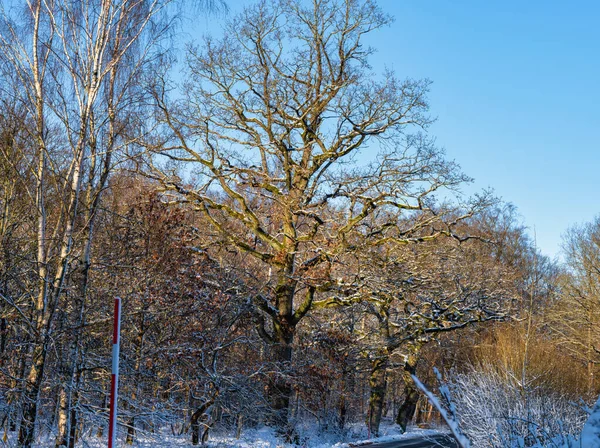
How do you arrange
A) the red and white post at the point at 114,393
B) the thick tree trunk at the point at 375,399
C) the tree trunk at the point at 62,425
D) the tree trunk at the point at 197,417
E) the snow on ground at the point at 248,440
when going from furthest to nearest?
the thick tree trunk at the point at 375,399 < the tree trunk at the point at 197,417 < the snow on ground at the point at 248,440 < the tree trunk at the point at 62,425 < the red and white post at the point at 114,393

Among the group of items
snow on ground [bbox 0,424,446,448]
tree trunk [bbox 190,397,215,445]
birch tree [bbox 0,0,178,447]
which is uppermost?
birch tree [bbox 0,0,178,447]

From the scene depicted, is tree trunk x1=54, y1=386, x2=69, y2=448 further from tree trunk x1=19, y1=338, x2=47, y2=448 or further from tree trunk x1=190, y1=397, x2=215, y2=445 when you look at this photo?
tree trunk x1=190, y1=397, x2=215, y2=445

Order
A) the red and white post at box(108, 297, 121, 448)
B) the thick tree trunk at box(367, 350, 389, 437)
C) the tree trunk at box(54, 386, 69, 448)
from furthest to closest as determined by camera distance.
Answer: the thick tree trunk at box(367, 350, 389, 437)
the tree trunk at box(54, 386, 69, 448)
the red and white post at box(108, 297, 121, 448)

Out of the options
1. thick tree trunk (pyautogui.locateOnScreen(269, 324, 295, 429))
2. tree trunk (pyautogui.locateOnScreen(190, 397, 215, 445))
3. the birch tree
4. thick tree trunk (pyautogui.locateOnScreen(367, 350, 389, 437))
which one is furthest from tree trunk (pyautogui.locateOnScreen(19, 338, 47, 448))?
thick tree trunk (pyautogui.locateOnScreen(367, 350, 389, 437))

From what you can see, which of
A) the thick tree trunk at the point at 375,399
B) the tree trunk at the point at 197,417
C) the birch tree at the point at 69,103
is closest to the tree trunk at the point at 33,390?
the birch tree at the point at 69,103

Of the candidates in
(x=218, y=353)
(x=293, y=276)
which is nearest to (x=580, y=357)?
(x=293, y=276)

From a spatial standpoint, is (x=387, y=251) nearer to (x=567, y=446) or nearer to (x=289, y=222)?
→ (x=289, y=222)

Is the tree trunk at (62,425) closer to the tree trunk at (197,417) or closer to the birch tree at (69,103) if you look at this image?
the birch tree at (69,103)

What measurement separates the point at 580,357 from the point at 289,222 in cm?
1534

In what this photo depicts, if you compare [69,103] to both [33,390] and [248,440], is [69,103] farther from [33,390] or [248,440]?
[248,440]

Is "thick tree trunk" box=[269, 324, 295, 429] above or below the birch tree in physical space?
below

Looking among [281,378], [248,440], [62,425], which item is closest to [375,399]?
[248,440]

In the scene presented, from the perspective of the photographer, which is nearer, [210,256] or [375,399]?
[210,256]

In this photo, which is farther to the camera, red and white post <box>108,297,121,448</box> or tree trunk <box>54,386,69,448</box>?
tree trunk <box>54,386,69,448</box>
